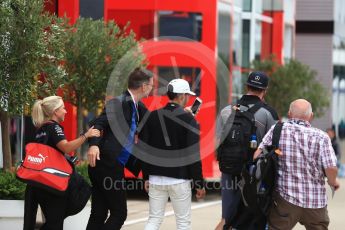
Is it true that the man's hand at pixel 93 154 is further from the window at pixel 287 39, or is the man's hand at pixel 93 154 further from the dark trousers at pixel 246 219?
the window at pixel 287 39

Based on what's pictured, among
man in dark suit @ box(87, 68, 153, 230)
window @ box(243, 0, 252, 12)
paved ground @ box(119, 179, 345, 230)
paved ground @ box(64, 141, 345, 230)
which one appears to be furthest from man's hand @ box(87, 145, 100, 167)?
window @ box(243, 0, 252, 12)

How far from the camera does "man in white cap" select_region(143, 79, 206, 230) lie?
9562 mm

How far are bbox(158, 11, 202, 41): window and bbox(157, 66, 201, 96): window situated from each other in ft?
2.44

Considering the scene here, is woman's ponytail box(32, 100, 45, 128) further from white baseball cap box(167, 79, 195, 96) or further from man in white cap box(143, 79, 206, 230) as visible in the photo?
white baseball cap box(167, 79, 195, 96)

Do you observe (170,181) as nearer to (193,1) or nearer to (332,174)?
(332,174)

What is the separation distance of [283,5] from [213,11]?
12996mm

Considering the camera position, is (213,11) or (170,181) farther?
(213,11)

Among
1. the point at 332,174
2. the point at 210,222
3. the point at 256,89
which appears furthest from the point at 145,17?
the point at 332,174

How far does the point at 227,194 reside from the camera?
10336 millimetres

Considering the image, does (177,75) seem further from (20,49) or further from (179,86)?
(179,86)

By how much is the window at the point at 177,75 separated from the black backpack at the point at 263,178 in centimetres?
1079

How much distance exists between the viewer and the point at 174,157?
9562mm

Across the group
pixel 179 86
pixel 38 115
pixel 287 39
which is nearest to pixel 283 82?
pixel 287 39

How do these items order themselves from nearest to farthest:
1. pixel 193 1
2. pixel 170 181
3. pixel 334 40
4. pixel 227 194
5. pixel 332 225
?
pixel 170 181 → pixel 227 194 → pixel 332 225 → pixel 193 1 → pixel 334 40
